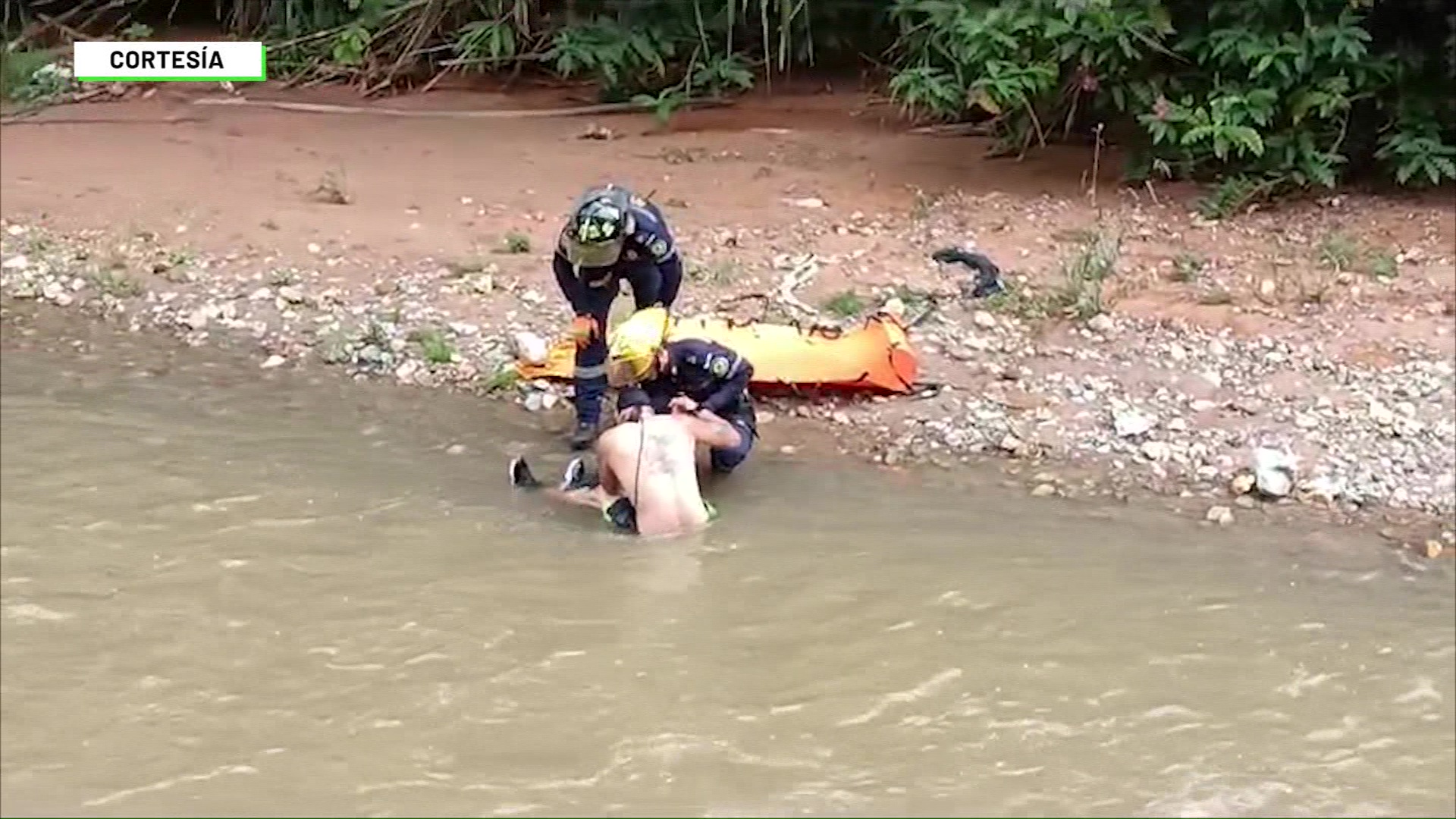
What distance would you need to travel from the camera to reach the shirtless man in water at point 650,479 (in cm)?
541

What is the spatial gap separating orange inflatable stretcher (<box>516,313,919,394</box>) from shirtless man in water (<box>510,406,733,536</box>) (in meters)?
0.77

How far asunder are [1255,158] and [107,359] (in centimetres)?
455

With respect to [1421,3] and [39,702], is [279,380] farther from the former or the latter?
[1421,3]

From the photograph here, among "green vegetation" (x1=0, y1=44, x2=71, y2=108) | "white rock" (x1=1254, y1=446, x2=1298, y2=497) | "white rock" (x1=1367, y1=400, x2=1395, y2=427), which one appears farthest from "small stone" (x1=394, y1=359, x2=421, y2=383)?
"green vegetation" (x1=0, y1=44, x2=71, y2=108)

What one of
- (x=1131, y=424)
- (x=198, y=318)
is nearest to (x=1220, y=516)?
(x=1131, y=424)

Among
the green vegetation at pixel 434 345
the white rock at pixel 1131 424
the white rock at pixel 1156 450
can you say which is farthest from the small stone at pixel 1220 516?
the green vegetation at pixel 434 345

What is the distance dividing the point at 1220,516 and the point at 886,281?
2187 mm

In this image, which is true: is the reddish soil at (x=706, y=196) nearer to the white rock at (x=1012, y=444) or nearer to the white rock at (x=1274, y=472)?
the white rock at (x=1274, y=472)

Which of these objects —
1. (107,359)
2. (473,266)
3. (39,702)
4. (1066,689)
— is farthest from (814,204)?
(39,702)

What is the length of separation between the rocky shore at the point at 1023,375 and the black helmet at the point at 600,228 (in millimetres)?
893

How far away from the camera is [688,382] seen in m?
5.80

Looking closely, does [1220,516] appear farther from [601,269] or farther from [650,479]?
[601,269]

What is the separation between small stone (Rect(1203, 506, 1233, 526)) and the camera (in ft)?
17.8

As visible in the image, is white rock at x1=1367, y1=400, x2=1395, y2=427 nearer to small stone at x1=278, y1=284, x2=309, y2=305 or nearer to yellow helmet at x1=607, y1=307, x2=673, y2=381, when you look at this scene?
yellow helmet at x1=607, y1=307, x2=673, y2=381
